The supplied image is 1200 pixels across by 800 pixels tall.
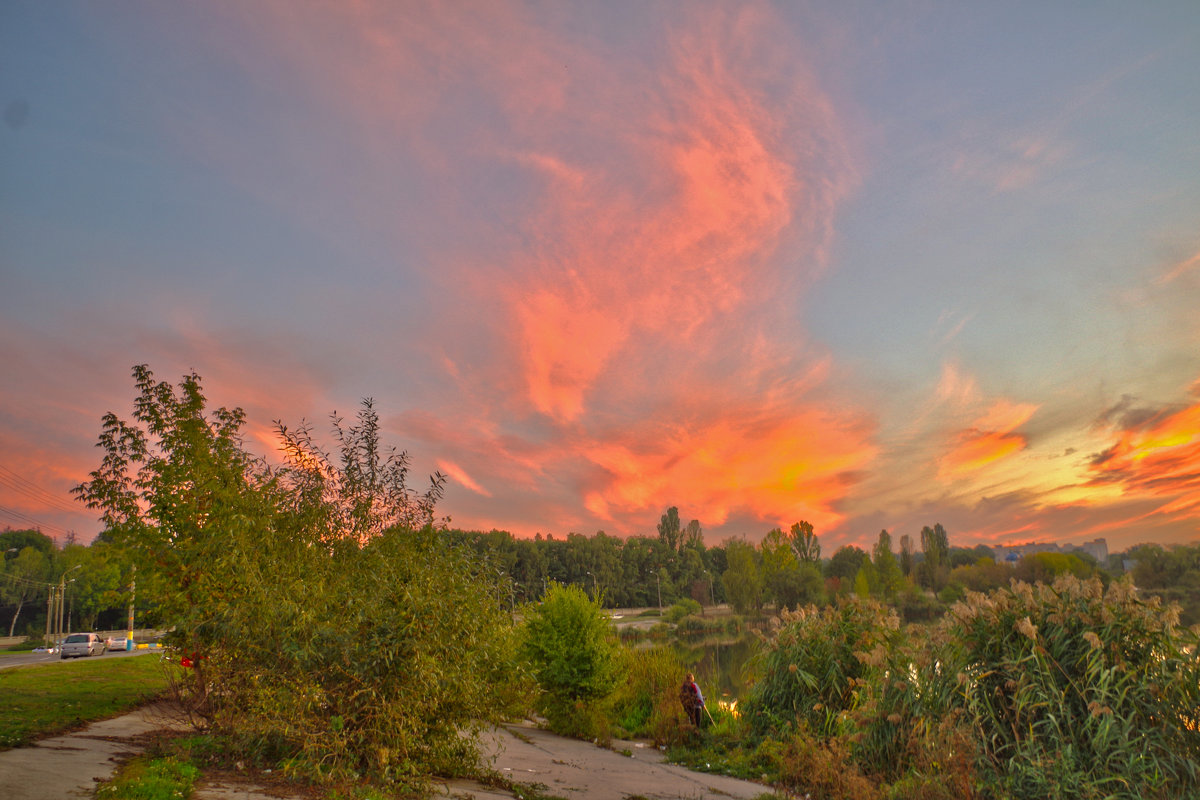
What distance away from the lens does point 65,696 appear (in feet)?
52.9

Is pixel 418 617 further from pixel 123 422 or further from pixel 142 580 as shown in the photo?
pixel 123 422

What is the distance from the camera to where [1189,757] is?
28.1 ft

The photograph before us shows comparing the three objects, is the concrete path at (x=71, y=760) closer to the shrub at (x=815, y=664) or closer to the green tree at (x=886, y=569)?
the shrub at (x=815, y=664)

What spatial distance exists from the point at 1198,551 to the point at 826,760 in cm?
4561

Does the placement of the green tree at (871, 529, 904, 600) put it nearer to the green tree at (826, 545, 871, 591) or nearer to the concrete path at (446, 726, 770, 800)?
the green tree at (826, 545, 871, 591)

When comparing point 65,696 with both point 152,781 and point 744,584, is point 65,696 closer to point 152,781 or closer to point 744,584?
point 152,781

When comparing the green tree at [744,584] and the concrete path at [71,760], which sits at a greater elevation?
the concrete path at [71,760]

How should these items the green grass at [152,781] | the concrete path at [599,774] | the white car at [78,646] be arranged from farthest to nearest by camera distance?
the white car at [78,646], the concrete path at [599,774], the green grass at [152,781]

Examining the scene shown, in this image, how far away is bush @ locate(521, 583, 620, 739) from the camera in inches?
767

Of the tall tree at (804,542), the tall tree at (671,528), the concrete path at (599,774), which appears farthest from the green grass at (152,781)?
the tall tree at (671,528)

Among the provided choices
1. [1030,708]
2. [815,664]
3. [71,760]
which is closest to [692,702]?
[815,664]

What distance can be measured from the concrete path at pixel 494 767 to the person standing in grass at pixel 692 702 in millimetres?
1258

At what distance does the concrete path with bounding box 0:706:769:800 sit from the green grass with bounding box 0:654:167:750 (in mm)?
457

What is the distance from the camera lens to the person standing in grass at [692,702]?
56.8 ft
